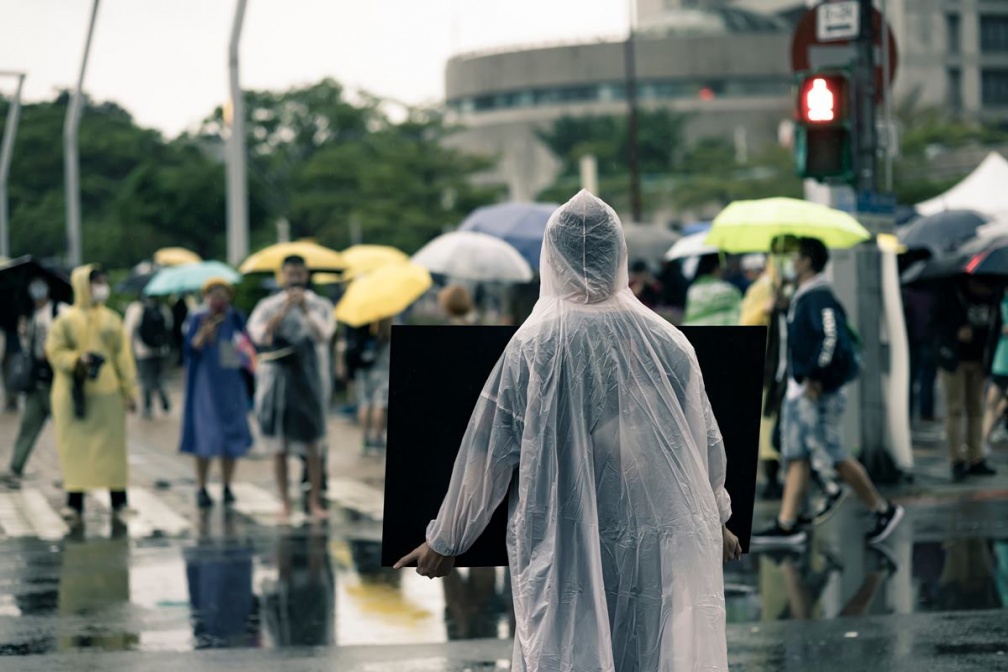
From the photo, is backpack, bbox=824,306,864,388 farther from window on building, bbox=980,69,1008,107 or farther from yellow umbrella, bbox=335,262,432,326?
window on building, bbox=980,69,1008,107

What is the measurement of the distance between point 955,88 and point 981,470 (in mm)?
83433

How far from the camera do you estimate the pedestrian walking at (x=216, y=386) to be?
38.9 ft

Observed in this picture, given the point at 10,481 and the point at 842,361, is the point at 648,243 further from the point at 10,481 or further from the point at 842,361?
the point at 842,361

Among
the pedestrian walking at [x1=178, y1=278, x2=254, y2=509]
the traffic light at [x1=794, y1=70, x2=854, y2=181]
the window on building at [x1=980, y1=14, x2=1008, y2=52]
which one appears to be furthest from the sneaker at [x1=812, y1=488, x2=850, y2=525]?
the window on building at [x1=980, y1=14, x2=1008, y2=52]

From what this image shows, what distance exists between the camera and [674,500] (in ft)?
13.7

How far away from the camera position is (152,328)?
2080 centimetres

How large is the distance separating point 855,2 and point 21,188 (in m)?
42.5

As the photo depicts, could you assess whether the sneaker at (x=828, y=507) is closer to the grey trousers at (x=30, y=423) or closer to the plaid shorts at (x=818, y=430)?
the plaid shorts at (x=818, y=430)

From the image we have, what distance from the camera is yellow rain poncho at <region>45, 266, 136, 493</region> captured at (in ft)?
37.2

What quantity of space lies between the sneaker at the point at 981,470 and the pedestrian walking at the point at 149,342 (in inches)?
450

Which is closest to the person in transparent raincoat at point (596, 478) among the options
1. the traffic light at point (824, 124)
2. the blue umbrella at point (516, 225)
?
the traffic light at point (824, 124)

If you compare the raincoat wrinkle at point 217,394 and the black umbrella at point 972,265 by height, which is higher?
the black umbrella at point 972,265

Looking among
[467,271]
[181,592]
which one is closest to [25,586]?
[181,592]

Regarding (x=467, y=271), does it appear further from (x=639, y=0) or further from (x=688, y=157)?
(x=639, y=0)
